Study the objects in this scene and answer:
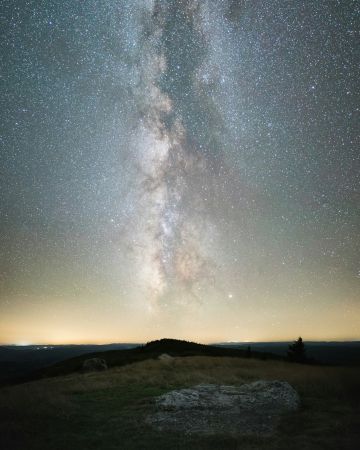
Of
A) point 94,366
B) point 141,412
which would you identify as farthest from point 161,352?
point 141,412

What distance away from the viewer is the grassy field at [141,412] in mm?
13504

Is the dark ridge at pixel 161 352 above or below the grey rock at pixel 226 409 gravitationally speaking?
above

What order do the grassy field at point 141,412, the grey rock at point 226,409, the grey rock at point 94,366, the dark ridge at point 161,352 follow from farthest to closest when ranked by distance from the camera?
the dark ridge at point 161,352 → the grey rock at point 94,366 → the grey rock at point 226,409 → the grassy field at point 141,412

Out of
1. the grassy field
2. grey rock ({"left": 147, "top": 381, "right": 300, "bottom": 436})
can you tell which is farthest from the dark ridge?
grey rock ({"left": 147, "top": 381, "right": 300, "bottom": 436})

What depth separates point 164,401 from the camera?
19406 millimetres

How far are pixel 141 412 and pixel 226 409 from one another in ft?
13.6

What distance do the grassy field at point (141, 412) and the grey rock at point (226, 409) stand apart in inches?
31.5

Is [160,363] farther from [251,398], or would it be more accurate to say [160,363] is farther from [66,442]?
[66,442]

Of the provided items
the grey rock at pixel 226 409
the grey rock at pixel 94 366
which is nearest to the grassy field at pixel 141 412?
the grey rock at pixel 226 409

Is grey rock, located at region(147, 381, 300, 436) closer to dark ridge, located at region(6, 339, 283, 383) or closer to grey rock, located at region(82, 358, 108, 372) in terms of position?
grey rock, located at region(82, 358, 108, 372)

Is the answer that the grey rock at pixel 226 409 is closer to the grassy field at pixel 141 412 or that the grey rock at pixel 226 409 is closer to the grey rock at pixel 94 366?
the grassy field at pixel 141 412

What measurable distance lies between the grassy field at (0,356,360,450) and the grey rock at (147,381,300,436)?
0.80 meters

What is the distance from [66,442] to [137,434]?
2704 millimetres

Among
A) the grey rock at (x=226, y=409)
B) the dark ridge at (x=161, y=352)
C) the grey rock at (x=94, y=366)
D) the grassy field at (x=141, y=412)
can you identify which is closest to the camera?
the grassy field at (x=141, y=412)
